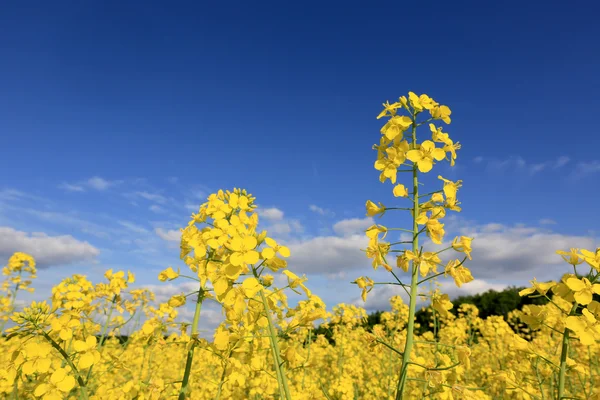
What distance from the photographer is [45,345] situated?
231 centimetres

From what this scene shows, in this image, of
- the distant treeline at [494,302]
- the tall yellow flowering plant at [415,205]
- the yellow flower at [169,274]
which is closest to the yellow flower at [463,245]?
the tall yellow flowering plant at [415,205]

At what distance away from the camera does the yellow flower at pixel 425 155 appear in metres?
2.41

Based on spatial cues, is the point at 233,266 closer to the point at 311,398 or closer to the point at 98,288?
the point at 311,398

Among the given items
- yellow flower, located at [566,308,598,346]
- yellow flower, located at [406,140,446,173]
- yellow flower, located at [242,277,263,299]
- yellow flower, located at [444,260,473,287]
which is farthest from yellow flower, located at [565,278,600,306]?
yellow flower, located at [242,277,263,299]

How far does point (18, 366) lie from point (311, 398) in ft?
5.82

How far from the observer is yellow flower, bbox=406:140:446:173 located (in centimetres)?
241

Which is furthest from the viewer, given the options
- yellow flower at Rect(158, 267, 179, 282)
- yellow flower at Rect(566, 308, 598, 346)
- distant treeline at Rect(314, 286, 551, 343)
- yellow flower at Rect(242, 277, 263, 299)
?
distant treeline at Rect(314, 286, 551, 343)

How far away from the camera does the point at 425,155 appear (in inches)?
96.0

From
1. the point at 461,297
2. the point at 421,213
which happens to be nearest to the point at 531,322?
the point at 421,213

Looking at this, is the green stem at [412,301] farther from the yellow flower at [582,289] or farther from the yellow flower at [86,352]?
the yellow flower at [86,352]

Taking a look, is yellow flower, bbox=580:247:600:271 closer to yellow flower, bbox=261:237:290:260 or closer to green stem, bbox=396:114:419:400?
green stem, bbox=396:114:419:400

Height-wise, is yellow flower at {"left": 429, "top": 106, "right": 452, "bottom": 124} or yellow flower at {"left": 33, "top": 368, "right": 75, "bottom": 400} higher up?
yellow flower at {"left": 429, "top": 106, "right": 452, "bottom": 124}

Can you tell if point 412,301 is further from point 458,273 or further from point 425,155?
point 425,155

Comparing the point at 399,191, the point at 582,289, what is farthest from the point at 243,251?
the point at 582,289
